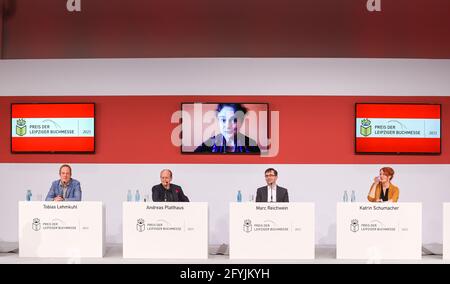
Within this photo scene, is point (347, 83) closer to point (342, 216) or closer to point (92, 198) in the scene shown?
point (342, 216)

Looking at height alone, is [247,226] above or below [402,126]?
below

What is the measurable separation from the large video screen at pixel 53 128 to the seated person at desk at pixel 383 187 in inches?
118

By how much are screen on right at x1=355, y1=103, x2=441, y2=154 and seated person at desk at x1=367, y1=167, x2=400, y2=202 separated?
28cm

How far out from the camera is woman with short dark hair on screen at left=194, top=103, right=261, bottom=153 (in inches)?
191

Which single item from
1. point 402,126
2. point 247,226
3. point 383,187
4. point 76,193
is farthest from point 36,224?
point 402,126

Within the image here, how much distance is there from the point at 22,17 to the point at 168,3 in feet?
4.50

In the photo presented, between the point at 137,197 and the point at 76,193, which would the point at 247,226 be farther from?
the point at 137,197

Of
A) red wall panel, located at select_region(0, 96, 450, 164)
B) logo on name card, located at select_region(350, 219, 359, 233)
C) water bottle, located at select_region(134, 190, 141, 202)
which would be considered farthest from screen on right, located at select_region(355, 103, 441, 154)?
logo on name card, located at select_region(350, 219, 359, 233)

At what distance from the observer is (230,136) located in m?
4.92

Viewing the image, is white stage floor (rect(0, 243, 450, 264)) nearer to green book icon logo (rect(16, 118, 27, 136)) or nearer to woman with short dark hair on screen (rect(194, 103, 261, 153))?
woman with short dark hair on screen (rect(194, 103, 261, 153))

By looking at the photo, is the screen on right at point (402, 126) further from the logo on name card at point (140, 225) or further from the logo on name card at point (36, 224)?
the logo on name card at point (36, 224)

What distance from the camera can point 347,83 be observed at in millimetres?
4918

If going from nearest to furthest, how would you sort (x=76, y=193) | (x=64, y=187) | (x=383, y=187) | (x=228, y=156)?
(x=76, y=193) → (x=64, y=187) → (x=383, y=187) → (x=228, y=156)

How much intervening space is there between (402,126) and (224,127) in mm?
1887
